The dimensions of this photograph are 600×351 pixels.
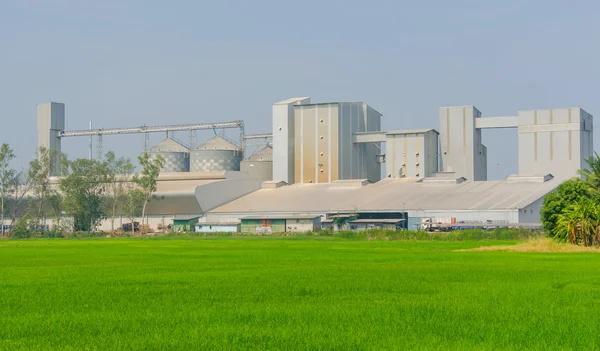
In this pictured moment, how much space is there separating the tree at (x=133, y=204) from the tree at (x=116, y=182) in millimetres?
906

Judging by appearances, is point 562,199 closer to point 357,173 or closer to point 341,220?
point 341,220

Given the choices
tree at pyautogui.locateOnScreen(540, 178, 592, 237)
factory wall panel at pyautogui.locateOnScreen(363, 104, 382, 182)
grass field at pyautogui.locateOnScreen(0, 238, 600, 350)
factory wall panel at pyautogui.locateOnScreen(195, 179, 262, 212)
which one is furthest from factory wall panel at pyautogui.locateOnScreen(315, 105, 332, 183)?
grass field at pyautogui.locateOnScreen(0, 238, 600, 350)

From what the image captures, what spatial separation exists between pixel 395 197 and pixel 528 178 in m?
15.6

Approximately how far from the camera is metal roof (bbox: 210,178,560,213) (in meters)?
93.8

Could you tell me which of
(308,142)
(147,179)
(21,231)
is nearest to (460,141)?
(308,142)

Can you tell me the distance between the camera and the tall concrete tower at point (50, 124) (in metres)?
136

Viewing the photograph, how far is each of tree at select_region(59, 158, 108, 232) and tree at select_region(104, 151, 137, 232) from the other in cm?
145

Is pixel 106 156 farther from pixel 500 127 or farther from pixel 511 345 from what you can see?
pixel 511 345

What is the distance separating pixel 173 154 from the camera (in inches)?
5207

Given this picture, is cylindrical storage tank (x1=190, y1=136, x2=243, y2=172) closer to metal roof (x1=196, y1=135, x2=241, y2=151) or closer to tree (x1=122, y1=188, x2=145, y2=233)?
metal roof (x1=196, y1=135, x2=241, y2=151)

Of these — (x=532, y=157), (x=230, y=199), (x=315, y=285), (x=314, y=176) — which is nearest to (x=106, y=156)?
(x=230, y=199)

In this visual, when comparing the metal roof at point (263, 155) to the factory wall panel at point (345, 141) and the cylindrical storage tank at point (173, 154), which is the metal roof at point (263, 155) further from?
the factory wall panel at point (345, 141)

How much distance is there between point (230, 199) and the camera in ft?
378

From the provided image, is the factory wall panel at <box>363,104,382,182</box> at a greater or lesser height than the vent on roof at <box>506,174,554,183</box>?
greater
